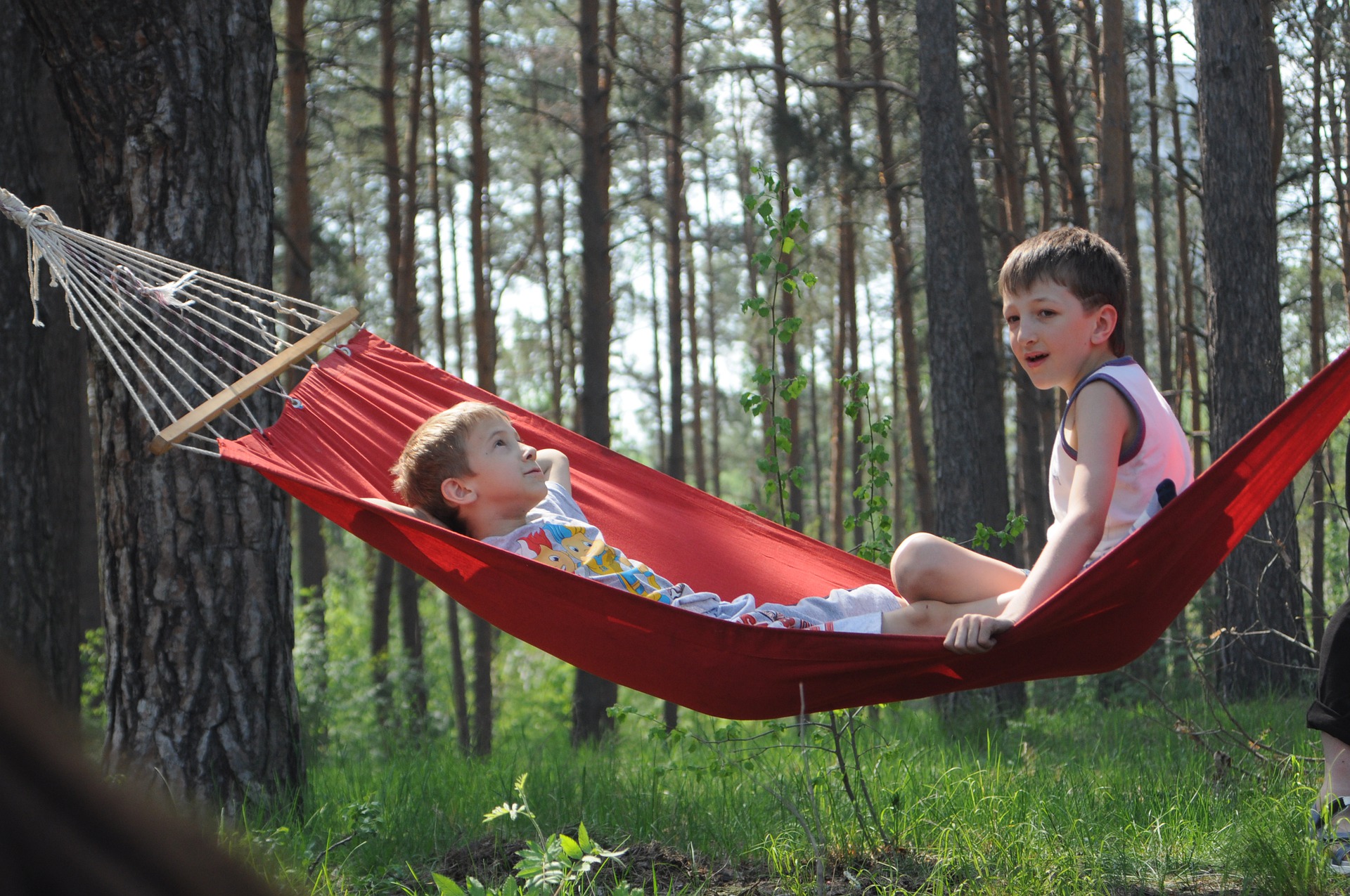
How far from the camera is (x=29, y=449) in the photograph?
11.9 feet

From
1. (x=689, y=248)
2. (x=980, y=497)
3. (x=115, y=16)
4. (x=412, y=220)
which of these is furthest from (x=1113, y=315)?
(x=689, y=248)

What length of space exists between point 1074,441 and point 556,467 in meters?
1.25

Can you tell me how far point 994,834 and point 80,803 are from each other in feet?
7.46

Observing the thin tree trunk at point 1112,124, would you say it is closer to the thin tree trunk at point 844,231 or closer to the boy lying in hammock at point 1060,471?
the thin tree trunk at point 844,231

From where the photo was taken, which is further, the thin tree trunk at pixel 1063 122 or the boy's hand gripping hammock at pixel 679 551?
the thin tree trunk at pixel 1063 122

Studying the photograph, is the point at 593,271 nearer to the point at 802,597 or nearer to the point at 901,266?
the point at 901,266

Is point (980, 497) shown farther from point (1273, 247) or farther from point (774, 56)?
point (774, 56)

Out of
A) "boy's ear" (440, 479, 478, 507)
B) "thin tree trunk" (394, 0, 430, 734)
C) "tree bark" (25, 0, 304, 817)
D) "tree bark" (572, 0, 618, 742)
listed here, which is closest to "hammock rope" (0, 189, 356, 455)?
"tree bark" (25, 0, 304, 817)

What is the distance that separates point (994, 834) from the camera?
2287mm

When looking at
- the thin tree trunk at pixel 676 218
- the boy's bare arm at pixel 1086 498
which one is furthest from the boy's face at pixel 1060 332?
the thin tree trunk at pixel 676 218

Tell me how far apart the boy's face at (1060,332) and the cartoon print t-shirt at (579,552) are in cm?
95

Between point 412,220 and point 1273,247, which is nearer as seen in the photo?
point 1273,247

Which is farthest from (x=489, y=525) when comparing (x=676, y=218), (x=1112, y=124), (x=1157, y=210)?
(x=1157, y=210)

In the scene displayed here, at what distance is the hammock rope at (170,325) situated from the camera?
2.38m
